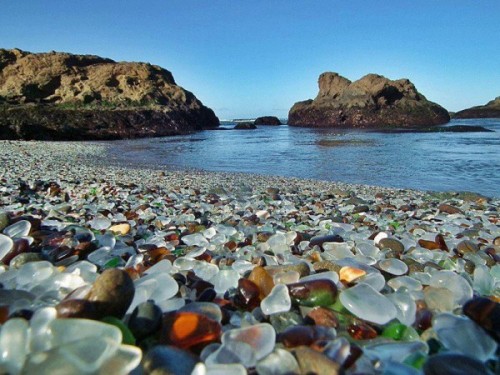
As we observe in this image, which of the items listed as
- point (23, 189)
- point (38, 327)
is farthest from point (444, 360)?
point (23, 189)

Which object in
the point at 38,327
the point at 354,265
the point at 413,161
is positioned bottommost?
the point at 413,161

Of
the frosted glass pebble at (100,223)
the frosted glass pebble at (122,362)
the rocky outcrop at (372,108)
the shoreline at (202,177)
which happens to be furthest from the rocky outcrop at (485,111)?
the frosted glass pebble at (122,362)

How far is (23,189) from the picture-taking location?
3.71 metres

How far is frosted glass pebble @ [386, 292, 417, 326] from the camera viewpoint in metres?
1.04

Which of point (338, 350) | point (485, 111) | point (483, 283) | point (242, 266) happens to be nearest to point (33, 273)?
point (242, 266)

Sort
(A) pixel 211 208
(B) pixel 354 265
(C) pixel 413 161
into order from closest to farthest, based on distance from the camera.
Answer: (B) pixel 354 265 < (A) pixel 211 208 < (C) pixel 413 161

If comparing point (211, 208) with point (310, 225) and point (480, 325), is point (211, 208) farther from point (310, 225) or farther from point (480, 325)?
point (480, 325)

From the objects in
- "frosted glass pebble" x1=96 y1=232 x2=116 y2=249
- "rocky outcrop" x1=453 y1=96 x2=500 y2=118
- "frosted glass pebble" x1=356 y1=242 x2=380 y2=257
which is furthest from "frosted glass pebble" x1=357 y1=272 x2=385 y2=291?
"rocky outcrop" x1=453 y1=96 x2=500 y2=118

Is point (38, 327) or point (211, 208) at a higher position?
point (38, 327)

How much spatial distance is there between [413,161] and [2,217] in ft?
31.9

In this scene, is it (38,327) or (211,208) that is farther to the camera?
(211,208)

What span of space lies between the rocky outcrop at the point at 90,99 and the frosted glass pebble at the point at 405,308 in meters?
20.1

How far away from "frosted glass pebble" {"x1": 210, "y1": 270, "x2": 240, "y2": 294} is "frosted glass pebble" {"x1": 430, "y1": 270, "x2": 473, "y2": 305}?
0.74 meters

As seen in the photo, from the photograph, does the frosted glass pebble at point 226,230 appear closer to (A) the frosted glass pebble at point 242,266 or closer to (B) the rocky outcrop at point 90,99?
(A) the frosted glass pebble at point 242,266
